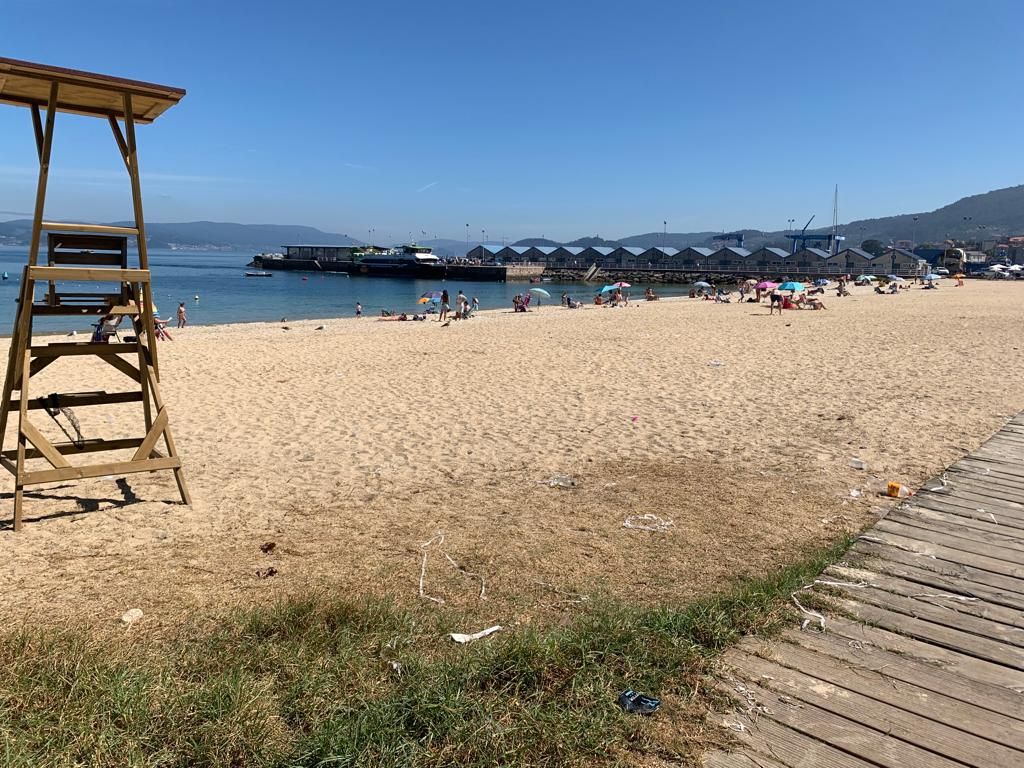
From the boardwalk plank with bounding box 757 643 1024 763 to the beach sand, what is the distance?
1024 mm

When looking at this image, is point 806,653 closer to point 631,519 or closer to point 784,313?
point 631,519

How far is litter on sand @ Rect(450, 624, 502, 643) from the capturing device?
309 cm

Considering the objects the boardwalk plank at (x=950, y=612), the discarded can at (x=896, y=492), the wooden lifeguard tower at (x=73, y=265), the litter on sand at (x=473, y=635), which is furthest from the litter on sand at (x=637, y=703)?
the discarded can at (x=896, y=492)

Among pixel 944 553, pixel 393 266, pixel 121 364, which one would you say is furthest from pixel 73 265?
pixel 393 266

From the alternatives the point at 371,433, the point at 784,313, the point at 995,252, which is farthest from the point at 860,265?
the point at 371,433

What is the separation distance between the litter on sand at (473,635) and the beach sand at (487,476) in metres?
0.18

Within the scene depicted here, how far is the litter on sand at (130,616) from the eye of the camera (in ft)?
10.7

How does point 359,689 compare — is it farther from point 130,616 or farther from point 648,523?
point 648,523

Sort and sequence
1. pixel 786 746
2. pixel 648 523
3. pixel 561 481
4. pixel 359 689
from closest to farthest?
pixel 786 746
pixel 359 689
pixel 648 523
pixel 561 481

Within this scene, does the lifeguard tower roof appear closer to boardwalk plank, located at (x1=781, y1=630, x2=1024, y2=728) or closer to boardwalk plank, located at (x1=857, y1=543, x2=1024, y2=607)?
boardwalk plank, located at (x1=781, y1=630, x2=1024, y2=728)

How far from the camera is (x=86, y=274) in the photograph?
4363 mm

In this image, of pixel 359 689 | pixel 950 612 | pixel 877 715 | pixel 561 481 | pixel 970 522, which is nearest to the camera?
pixel 877 715

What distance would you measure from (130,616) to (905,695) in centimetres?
338

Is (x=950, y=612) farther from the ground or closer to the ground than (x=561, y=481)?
farther from the ground
